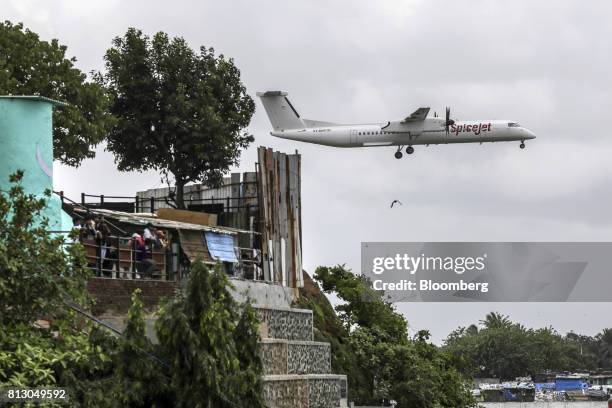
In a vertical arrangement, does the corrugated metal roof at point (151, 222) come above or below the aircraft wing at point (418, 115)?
below

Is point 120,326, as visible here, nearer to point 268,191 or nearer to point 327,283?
point 268,191

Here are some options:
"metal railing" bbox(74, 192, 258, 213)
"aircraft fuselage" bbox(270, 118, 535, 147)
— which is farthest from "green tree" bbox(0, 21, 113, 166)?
"aircraft fuselage" bbox(270, 118, 535, 147)

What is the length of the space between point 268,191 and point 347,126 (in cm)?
2629

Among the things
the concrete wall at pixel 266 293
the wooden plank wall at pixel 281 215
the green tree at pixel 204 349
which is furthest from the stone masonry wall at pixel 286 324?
the green tree at pixel 204 349

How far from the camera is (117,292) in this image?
28.2 m

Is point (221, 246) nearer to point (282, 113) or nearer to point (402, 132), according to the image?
point (402, 132)

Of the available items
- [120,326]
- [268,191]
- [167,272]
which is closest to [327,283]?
[268,191]

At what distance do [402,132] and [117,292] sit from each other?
40814 mm

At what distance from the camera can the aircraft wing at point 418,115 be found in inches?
2653

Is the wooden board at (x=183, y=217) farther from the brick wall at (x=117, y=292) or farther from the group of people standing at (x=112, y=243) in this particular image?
the brick wall at (x=117, y=292)

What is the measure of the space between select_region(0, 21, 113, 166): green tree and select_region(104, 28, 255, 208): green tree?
5096mm

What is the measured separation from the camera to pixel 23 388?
2045 centimetres

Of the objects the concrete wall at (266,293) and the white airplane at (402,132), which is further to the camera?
the white airplane at (402,132)

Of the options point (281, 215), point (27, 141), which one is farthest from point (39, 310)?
A: point (281, 215)
